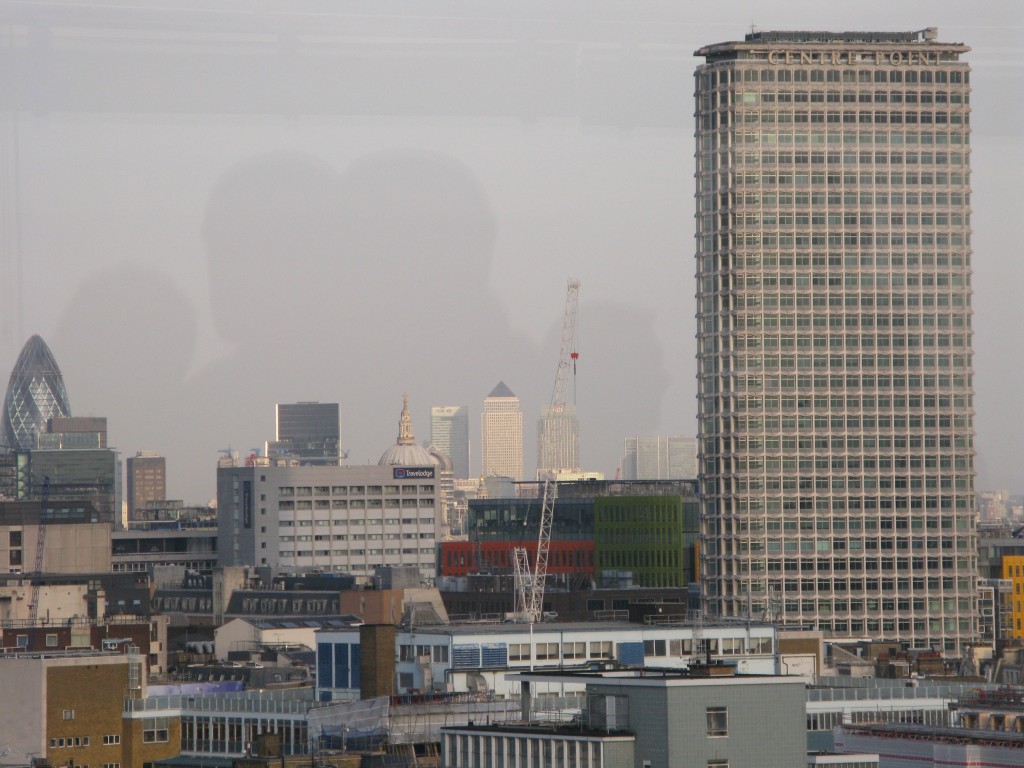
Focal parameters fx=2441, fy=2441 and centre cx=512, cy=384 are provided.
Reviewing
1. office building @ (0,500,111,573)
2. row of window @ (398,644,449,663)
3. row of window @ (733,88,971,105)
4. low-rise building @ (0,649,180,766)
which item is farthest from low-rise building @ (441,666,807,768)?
office building @ (0,500,111,573)

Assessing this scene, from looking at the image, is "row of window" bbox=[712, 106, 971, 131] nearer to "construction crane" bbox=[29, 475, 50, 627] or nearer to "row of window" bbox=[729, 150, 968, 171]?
"row of window" bbox=[729, 150, 968, 171]

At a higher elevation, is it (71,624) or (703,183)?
(703,183)

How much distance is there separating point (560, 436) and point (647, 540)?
53.5ft

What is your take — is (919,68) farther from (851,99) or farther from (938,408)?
(938,408)

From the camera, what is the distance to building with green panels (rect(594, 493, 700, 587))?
172 metres

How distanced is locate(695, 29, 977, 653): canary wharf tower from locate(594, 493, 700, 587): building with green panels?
31.8m

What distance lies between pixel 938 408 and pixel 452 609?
33.1m

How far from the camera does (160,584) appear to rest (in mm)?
188250

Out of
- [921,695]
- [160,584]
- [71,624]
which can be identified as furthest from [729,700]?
[160,584]

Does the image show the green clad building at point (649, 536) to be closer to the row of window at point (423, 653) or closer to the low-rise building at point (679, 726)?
the row of window at point (423, 653)

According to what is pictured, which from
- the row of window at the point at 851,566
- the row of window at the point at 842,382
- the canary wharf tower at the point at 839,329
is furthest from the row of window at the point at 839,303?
the row of window at the point at 851,566

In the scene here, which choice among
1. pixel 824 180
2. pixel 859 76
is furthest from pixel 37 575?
pixel 859 76

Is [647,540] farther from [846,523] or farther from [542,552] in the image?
[846,523]

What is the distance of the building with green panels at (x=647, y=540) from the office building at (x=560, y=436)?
533 centimetres
